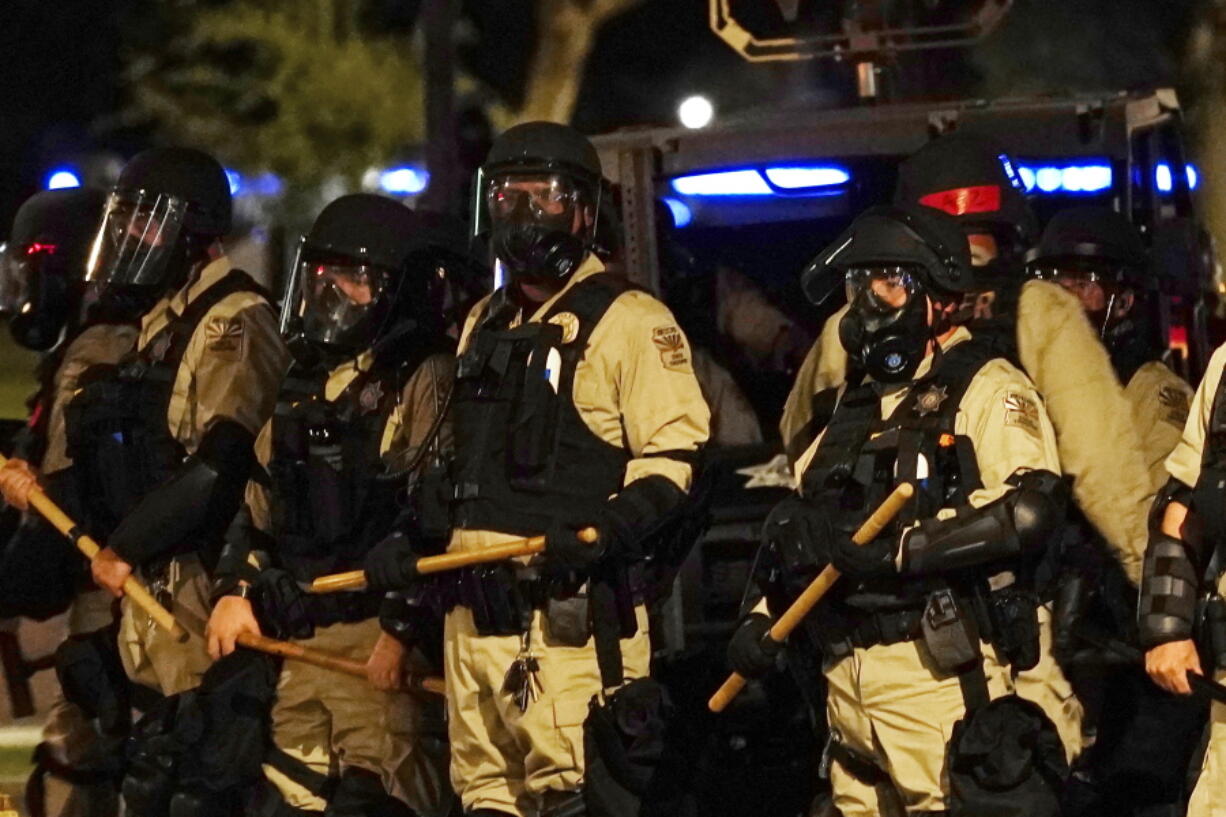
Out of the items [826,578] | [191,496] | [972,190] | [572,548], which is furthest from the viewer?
[191,496]

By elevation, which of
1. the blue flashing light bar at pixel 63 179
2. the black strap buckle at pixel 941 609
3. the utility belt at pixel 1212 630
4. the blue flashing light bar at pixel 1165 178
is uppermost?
the blue flashing light bar at pixel 63 179

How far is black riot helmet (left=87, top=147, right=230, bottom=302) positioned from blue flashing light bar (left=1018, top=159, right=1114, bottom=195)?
2879mm

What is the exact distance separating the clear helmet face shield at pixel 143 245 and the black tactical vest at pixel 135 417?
20 cm

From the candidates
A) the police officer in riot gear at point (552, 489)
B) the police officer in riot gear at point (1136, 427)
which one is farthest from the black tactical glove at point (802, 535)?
the police officer in riot gear at point (1136, 427)

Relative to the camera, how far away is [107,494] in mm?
7793

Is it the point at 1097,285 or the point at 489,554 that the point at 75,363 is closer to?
the point at 489,554

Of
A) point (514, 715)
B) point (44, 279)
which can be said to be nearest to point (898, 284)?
point (514, 715)

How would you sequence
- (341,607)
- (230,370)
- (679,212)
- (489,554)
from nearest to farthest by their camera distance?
(489,554), (341,607), (230,370), (679,212)

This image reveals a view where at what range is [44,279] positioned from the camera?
8484 millimetres

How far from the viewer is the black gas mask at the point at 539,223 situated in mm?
6652

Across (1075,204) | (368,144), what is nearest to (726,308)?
(1075,204)

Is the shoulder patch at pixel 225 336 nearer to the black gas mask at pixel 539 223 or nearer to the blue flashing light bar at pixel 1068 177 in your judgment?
the black gas mask at pixel 539 223

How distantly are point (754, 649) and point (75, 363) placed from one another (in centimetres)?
305

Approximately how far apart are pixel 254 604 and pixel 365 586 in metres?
0.52
